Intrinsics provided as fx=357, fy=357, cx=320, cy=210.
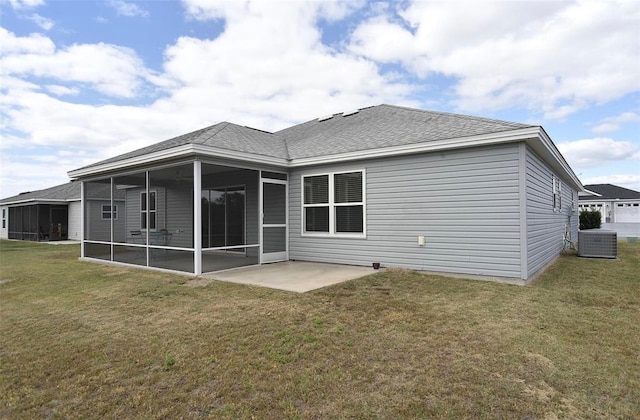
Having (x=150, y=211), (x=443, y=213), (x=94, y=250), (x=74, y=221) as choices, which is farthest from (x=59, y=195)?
(x=443, y=213)

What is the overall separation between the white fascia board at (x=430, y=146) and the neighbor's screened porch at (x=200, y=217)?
57.5 inches

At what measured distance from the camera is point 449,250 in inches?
280

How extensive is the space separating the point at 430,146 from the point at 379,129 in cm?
230

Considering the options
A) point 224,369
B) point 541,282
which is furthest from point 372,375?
point 541,282

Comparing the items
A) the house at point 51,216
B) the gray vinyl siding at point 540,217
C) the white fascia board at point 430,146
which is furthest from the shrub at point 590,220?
the house at point 51,216

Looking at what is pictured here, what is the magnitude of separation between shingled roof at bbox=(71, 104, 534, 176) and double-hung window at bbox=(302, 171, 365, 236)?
2.23 ft

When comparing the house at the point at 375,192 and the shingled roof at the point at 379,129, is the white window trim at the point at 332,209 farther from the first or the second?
the shingled roof at the point at 379,129

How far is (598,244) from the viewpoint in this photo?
10695 millimetres

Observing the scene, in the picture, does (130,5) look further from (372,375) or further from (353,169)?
(372,375)

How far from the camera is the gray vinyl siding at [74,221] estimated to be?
21750 mm

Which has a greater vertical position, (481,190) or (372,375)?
(481,190)

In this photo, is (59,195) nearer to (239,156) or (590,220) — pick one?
(239,156)

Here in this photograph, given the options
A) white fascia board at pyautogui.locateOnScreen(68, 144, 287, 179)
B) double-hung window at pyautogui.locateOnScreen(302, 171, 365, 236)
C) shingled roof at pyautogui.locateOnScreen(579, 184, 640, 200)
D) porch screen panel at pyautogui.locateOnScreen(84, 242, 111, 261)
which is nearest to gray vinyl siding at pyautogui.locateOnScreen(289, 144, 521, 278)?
double-hung window at pyautogui.locateOnScreen(302, 171, 365, 236)

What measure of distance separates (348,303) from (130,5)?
382 inches
